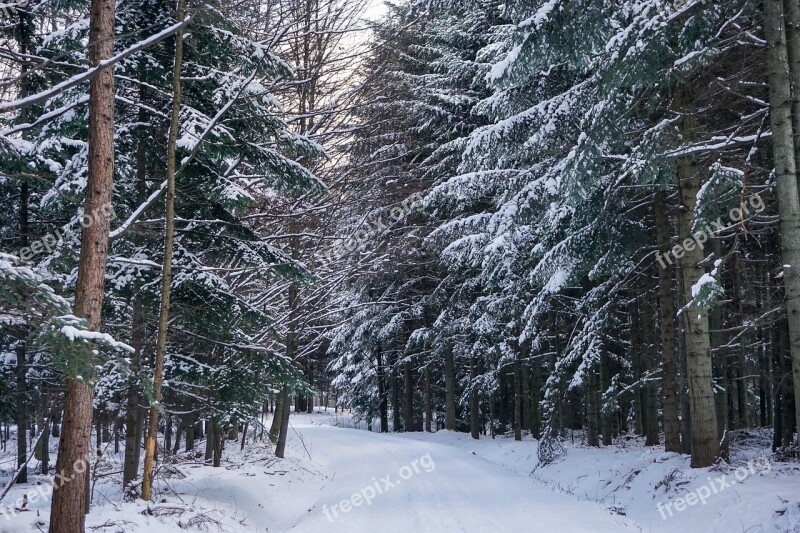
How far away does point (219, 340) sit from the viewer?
33.0 feet

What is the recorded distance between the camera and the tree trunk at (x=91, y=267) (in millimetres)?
5828

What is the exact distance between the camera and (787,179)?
6.45 metres

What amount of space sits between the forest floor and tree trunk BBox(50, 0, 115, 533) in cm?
78

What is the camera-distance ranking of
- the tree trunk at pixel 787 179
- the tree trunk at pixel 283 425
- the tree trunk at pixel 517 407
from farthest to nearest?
the tree trunk at pixel 517 407, the tree trunk at pixel 283 425, the tree trunk at pixel 787 179

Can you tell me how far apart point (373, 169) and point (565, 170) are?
5.66 m

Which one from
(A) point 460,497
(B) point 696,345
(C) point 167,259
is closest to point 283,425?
(A) point 460,497

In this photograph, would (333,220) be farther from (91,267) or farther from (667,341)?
(667,341)

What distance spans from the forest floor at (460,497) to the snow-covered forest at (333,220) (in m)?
0.07

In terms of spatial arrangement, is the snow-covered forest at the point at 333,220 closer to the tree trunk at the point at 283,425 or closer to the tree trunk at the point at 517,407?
the tree trunk at the point at 283,425

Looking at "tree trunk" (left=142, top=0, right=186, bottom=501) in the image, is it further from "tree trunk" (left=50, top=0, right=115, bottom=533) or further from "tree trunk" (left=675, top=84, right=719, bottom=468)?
"tree trunk" (left=675, top=84, right=719, bottom=468)

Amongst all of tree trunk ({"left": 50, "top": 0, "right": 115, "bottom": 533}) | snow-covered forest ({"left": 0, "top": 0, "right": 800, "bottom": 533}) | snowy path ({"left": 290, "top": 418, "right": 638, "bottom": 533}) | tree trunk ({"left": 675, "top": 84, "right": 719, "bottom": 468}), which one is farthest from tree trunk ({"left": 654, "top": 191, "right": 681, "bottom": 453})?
tree trunk ({"left": 50, "top": 0, "right": 115, "bottom": 533})

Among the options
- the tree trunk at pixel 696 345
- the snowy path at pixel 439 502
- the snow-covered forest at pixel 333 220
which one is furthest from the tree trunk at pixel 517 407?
the tree trunk at pixel 696 345

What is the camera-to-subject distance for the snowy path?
8.22 meters

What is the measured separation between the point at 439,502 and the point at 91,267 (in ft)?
22.4
